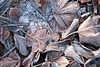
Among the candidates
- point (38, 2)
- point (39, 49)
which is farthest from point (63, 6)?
point (39, 49)

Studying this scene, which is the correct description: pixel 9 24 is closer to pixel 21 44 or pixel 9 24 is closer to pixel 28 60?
pixel 21 44

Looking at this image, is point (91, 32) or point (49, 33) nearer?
point (91, 32)

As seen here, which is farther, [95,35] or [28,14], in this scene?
[28,14]

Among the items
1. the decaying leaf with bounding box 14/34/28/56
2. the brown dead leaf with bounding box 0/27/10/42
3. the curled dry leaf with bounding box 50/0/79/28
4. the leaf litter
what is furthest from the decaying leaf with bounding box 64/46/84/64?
→ the brown dead leaf with bounding box 0/27/10/42

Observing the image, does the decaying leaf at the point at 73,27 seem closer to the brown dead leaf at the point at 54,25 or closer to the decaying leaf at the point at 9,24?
the brown dead leaf at the point at 54,25

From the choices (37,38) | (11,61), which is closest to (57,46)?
(37,38)

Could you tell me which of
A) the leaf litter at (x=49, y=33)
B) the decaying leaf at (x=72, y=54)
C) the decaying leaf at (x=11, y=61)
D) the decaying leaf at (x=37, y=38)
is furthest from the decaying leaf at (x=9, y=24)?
the decaying leaf at (x=72, y=54)

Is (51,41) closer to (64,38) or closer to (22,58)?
(64,38)

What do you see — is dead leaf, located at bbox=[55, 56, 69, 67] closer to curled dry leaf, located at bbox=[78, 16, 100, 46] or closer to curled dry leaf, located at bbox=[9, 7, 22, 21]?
curled dry leaf, located at bbox=[78, 16, 100, 46]
